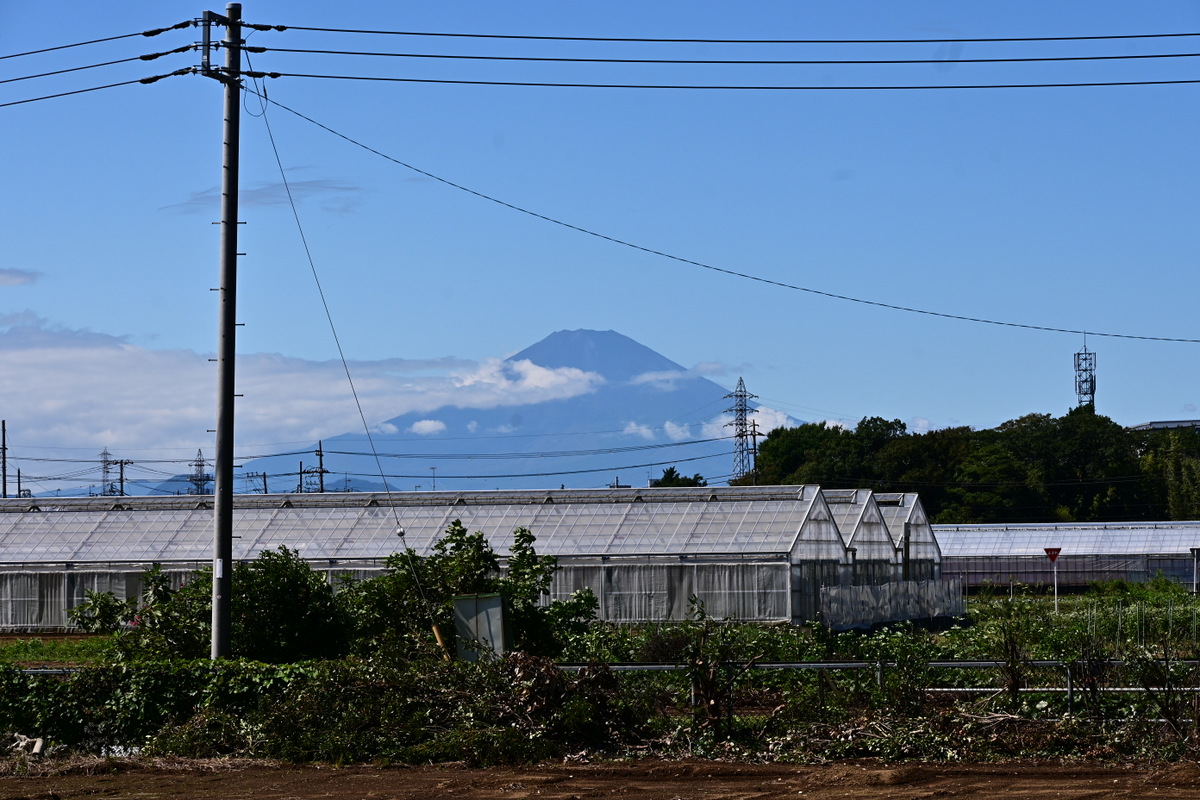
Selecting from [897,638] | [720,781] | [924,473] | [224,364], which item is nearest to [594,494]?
[897,638]

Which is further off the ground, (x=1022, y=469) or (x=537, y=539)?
(x=1022, y=469)

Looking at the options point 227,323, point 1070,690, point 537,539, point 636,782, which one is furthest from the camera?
point 537,539

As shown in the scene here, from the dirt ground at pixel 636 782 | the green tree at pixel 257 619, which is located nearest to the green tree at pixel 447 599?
the green tree at pixel 257 619

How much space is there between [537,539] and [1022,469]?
6803cm

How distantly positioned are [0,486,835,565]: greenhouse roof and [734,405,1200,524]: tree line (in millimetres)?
55198

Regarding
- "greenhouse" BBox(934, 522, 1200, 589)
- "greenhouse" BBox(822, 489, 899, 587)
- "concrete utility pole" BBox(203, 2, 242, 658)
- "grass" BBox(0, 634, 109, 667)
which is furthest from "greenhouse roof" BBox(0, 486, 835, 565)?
"greenhouse" BBox(934, 522, 1200, 589)

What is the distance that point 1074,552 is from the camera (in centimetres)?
6662

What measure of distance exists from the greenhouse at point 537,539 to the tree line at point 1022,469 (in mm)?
55476

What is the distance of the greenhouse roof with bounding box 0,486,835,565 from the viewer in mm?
37938

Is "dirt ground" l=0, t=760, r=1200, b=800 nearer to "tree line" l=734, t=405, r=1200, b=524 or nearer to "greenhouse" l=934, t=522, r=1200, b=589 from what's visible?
"greenhouse" l=934, t=522, r=1200, b=589

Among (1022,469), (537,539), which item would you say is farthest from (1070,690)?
(1022,469)

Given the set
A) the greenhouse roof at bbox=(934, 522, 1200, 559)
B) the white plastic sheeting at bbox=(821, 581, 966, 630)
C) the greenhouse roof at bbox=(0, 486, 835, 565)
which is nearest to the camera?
the white plastic sheeting at bbox=(821, 581, 966, 630)

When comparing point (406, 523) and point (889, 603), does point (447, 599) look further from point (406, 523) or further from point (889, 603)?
point (406, 523)

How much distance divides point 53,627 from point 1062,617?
2974 cm
